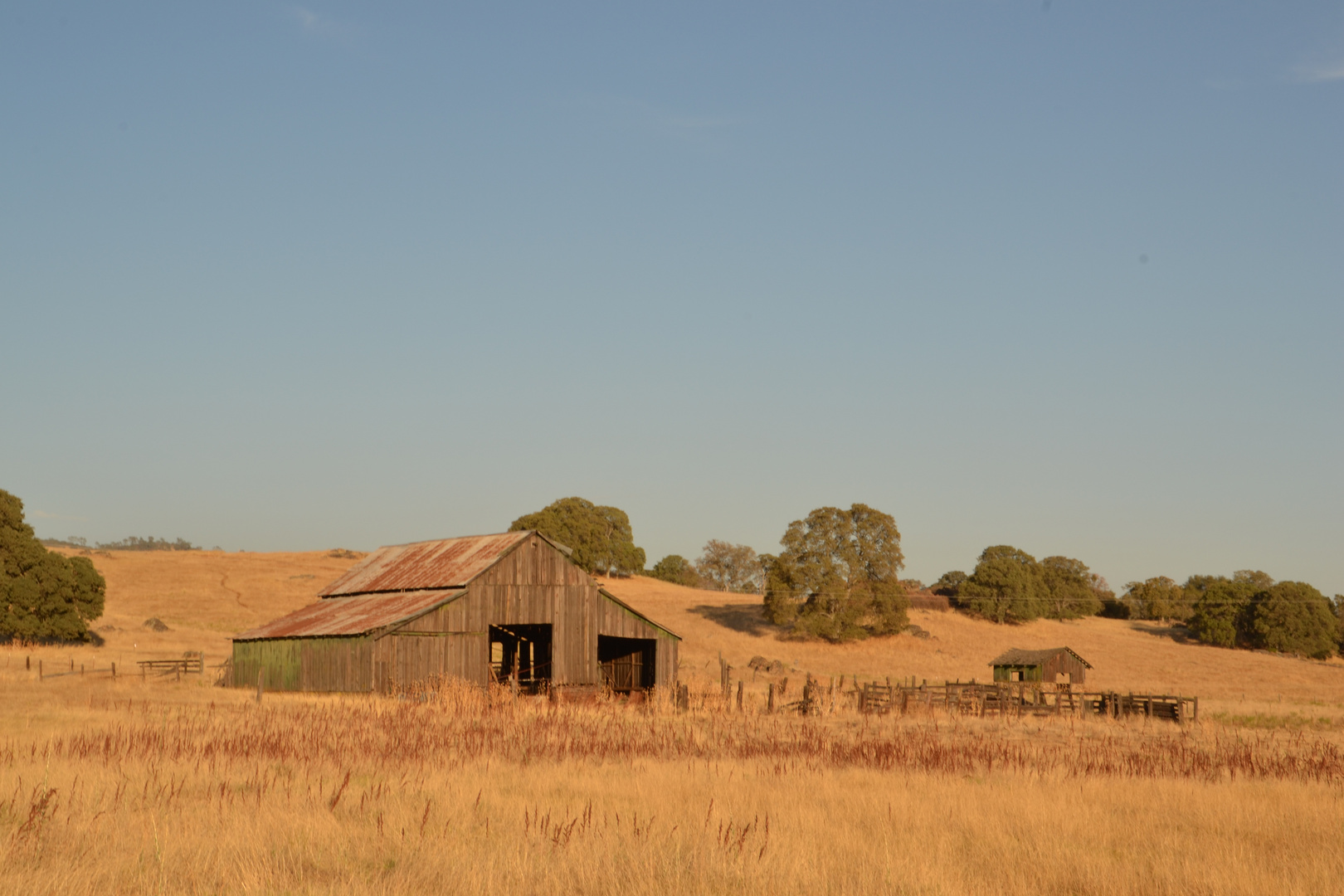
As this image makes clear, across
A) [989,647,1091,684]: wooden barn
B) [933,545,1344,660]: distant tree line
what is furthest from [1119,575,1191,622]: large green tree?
[989,647,1091,684]: wooden barn

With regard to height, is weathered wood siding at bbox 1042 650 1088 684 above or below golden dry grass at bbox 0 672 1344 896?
below

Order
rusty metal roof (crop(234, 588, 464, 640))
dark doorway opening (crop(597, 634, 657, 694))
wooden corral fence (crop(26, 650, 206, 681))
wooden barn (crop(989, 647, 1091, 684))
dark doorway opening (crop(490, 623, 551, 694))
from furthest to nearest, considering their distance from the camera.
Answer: wooden barn (crop(989, 647, 1091, 684)) < dark doorway opening (crop(597, 634, 657, 694)) < dark doorway opening (crop(490, 623, 551, 694)) < wooden corral fence (crop(26, 650, 206, 681)) < rusty metal roof (crop(234, 588, 464, 640))

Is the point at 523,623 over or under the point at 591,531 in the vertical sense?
under

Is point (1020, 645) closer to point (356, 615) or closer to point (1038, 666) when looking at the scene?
point (1038, 666)

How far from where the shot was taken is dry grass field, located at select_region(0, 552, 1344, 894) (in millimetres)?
8258

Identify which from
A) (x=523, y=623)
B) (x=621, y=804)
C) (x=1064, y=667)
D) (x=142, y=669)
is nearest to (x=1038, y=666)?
(x=1064, y=667)

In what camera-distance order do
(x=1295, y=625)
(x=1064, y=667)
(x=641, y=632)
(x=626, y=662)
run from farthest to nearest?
1. (x=1295, y=625)
2. (x=1064, y=667)
3. (x=626, y=662)
4. (x=641, y=632)

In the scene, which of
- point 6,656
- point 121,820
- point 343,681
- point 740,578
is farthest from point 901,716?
point 740,578

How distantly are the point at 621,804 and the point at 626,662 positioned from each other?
3046 cm

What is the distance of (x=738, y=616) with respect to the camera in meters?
80.6

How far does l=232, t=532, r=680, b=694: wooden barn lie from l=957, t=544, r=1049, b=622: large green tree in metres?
48.8

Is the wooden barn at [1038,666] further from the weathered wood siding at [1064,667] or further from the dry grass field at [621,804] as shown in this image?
the dry grass field at [621,804]

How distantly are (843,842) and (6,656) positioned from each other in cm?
4614

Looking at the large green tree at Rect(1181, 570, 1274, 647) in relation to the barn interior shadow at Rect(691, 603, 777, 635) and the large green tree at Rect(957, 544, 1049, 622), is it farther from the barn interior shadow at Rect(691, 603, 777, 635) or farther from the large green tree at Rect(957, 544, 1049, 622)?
the barn interior shadow at Rect(691, 603, 777, 635)
